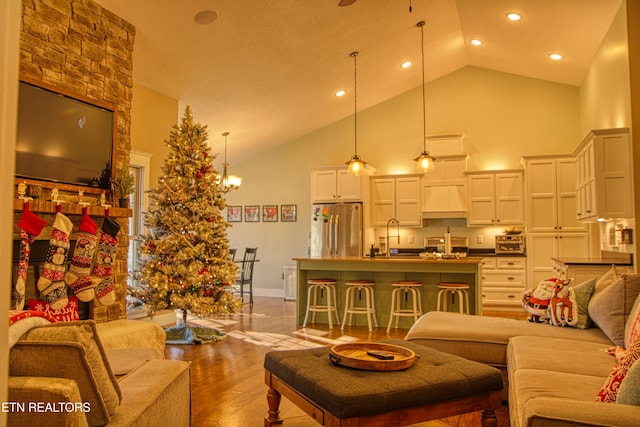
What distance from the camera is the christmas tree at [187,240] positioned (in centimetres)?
484

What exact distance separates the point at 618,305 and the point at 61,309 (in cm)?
389

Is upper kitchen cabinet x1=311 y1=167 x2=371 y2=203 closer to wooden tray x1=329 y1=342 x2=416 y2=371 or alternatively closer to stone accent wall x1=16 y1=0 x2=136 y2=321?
stone accent wall x1=16 y1=0 x2=136 y2=321

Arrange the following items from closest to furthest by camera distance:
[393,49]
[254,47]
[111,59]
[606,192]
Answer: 1. [111,59]
2. [606,192]
3. [254,47]
4. [393,49]

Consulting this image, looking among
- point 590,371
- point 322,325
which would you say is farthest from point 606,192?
point 322,325

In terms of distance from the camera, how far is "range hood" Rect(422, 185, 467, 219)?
772 centimetres

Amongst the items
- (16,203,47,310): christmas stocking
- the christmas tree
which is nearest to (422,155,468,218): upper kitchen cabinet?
the christmas tree

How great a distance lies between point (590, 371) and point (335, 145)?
7.00m

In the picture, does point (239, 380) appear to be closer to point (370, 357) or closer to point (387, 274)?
point (370, 357)

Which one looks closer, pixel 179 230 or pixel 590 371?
pixel 590 371

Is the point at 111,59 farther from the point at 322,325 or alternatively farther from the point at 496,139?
the point at 496,139

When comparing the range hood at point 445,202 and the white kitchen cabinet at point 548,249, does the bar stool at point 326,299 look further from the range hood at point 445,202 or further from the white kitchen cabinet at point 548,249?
the white kitchen cabinet at point 548,249

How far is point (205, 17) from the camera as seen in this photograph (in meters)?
4.62

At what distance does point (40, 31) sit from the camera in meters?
3.66

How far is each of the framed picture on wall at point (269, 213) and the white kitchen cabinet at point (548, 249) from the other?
4575mm
